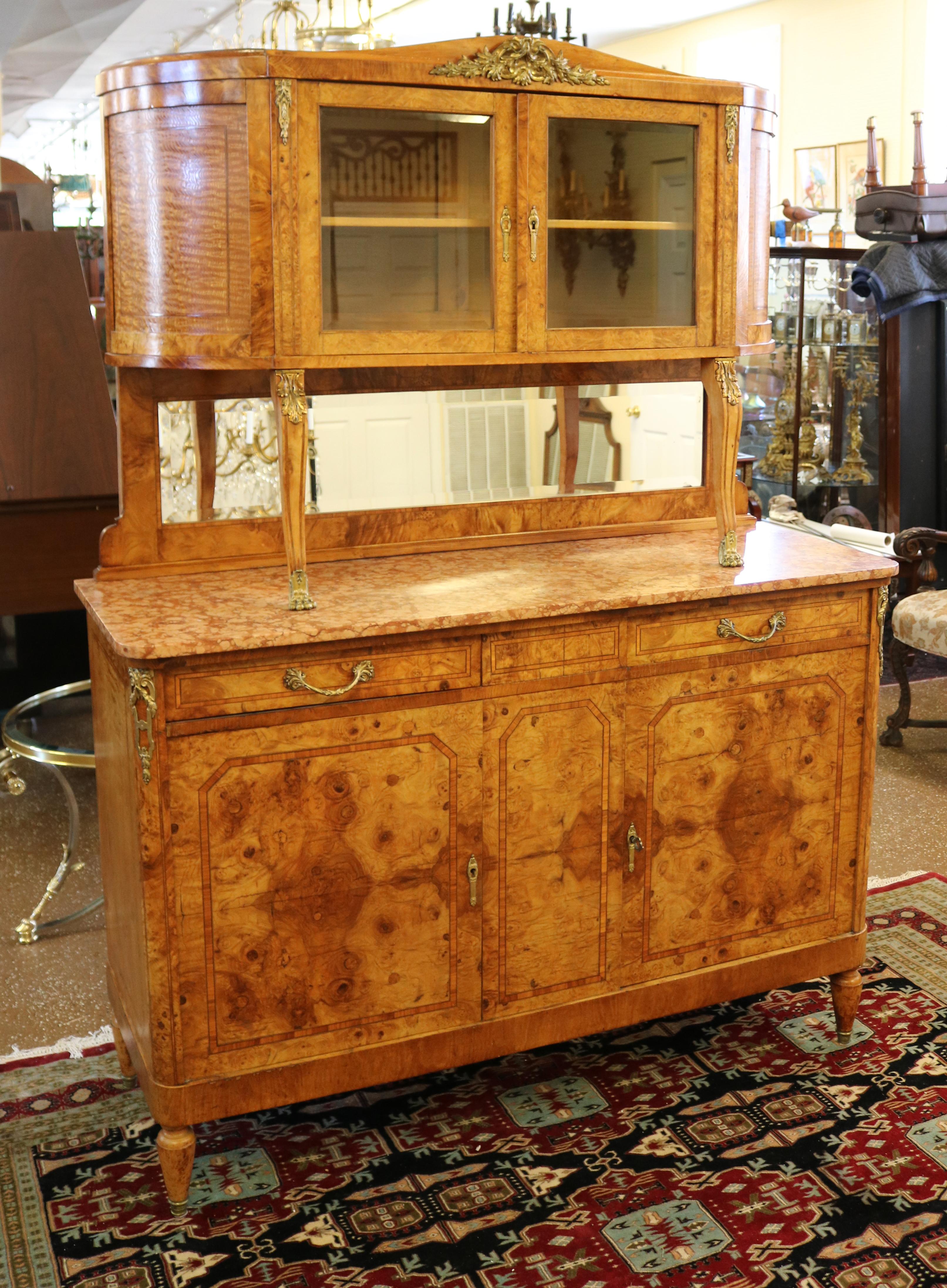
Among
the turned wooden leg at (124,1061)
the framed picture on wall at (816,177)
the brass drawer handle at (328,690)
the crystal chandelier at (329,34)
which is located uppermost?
the framed picture on wall at (816,177)

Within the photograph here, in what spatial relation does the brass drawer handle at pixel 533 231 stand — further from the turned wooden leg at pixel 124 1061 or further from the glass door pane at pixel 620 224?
the turned wooden leg at pixel 124 1061

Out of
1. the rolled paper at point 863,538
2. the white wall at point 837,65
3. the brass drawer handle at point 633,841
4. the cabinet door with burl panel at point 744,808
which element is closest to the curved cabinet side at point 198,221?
the cabinet door with burl panel at point 744,808

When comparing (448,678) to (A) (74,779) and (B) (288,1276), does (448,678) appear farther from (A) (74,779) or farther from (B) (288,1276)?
(A) (74,779)

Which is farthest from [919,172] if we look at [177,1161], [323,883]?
[177,1161]

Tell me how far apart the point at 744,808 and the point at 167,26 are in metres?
9.47

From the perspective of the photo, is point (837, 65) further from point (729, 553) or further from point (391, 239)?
point (391, 239)

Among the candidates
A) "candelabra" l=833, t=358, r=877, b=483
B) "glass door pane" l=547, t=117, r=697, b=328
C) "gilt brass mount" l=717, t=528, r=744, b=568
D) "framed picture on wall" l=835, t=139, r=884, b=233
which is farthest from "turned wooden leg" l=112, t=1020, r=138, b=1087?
"framed picture on wall" l=835, t=139, r=884, b=233

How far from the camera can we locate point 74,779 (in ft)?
15.8

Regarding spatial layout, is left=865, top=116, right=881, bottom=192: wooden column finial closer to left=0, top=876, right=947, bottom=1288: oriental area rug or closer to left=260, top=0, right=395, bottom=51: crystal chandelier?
left=260, top=0, right=395, bottom=51: crystal chandelier

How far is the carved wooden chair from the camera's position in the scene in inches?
183

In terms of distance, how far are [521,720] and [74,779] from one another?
9.00 feet

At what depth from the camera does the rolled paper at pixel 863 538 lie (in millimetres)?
5168

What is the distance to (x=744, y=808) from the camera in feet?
9.30

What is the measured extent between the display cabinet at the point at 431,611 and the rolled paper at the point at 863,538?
221cm
